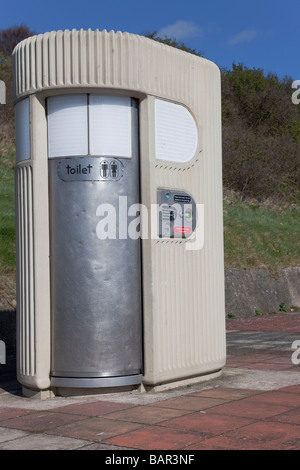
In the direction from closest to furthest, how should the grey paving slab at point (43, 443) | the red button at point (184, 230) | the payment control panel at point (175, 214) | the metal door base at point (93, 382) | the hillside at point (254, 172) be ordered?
the grey paving slab at point (43, 443), the metal door base at point (93, 382), the payment control panel at point (175, 214), the red button at point (184, 230), the hillside at point (254, 172)

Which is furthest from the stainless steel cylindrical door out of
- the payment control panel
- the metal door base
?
the payment control panel

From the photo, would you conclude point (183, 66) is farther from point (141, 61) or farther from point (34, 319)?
point (34, 319)

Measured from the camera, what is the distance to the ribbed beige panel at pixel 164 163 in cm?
660

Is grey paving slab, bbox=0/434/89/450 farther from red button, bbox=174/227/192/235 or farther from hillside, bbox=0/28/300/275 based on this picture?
hillside, bbox=0/28/300/275

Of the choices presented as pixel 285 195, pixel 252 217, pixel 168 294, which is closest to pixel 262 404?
pixel 168 294

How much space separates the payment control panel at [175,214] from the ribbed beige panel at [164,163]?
0.08 meters

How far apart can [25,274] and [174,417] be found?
2174 millimetres

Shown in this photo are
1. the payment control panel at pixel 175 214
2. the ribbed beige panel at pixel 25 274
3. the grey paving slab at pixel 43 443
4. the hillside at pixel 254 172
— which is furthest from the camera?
the hillside at pixel 254 172

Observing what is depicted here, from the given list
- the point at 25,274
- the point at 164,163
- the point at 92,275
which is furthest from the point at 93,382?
the point at 164,163

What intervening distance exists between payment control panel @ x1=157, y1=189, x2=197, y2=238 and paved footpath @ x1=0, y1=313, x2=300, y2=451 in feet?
4.96

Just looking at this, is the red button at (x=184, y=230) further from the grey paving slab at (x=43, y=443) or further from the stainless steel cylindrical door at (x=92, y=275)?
the grey paving slab at (x=43, y=443)

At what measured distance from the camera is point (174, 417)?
5.49 metres

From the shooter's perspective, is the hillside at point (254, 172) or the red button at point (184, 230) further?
the hillside at point (254, 172)

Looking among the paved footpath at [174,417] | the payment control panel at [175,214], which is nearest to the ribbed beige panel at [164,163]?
the payment control panel at [175,214]
